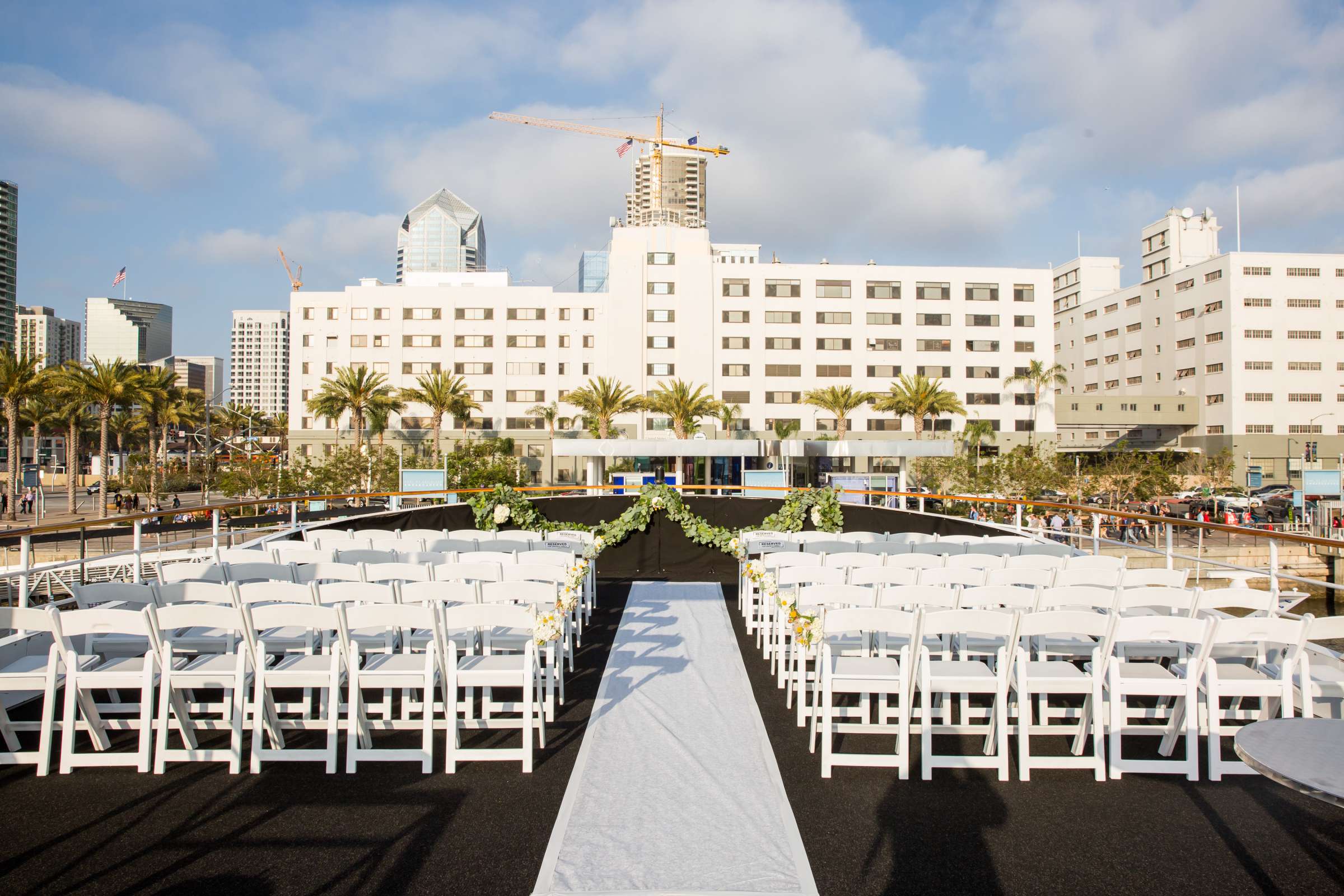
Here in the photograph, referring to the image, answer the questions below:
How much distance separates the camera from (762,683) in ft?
21.0

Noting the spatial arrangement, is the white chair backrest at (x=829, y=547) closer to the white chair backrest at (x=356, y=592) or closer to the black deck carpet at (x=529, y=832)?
the black deck carpet at (x=529, y=832)

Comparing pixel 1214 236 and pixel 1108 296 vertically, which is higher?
pixel 1214 236

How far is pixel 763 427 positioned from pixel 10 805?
5119 cm

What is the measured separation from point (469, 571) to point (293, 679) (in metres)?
1.99

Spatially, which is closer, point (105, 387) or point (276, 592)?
point (276, 592)

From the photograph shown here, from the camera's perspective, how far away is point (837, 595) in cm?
524

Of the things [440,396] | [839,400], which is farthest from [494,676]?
[440,396]

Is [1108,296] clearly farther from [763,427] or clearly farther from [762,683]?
[762,683]

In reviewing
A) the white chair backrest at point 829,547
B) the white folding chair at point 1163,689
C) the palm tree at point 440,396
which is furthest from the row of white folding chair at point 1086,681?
the palm tree at point 440,396

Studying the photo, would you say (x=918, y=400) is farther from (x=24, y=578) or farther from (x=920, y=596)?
(x=24, y=578)

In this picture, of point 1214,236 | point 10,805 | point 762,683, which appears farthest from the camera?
point 1214,236

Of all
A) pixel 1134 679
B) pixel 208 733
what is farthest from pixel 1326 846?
pixel 208 733

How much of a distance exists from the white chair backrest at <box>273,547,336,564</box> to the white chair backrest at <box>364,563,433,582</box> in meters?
1.64

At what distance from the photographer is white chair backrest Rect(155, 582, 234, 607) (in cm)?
533
